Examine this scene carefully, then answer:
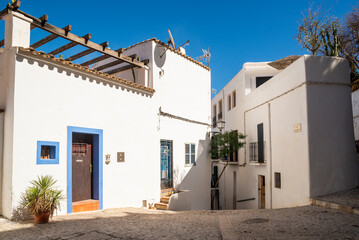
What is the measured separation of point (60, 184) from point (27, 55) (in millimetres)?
3361

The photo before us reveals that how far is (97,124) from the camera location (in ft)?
31.3

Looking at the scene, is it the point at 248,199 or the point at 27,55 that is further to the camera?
the point at 248,199

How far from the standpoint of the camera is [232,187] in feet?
64.7

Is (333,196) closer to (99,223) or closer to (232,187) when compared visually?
(99,223)

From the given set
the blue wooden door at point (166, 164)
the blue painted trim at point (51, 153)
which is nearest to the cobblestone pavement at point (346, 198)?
the blue wooden door at point (166, 164)

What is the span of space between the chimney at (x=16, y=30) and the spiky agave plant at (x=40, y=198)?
11.0 feet

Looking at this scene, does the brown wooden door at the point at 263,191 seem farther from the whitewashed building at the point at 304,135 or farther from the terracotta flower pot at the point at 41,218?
the terracotta flower pot at the point at 41,218

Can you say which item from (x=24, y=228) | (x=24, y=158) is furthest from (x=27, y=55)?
(x=24, y=228)

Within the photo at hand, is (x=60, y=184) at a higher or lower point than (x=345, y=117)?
lower

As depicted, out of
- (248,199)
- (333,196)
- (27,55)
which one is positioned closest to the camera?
(27,55)

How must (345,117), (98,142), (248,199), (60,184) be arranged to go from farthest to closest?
1. (248,199)
2. (345,117)
3. (98,142)
4. (60,184)

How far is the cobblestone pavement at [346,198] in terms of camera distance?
29.0 ft

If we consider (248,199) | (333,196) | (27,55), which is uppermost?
(27,55)

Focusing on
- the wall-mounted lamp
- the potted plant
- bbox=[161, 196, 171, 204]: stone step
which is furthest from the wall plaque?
the potted plant
